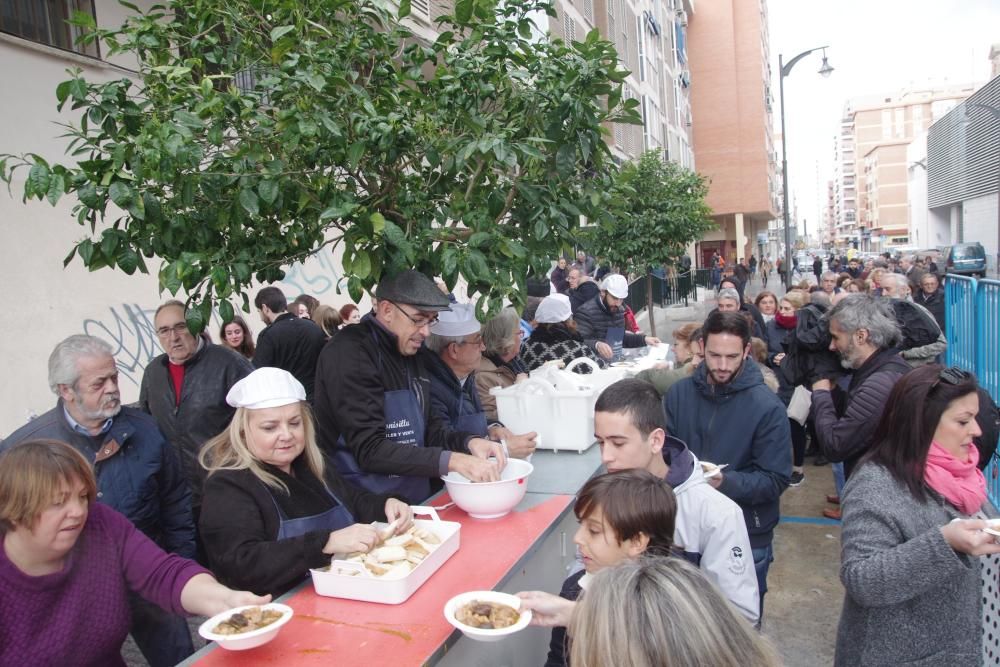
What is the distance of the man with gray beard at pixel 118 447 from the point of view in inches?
129

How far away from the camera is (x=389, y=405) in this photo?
3.26 m

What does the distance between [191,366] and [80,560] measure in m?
2.12

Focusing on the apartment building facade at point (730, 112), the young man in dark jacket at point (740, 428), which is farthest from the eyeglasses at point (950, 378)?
the apartment building facade at point (730, 112)

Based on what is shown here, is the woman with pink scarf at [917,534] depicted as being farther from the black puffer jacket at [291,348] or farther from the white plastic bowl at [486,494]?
the black puffer jacket at [291,348]

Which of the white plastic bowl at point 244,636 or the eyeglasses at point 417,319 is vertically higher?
the eyeglasses at point 417,319

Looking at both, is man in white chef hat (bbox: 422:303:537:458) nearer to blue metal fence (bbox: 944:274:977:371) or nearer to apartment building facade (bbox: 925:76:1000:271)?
blue metal fence (bbox: 944:274:977:371)

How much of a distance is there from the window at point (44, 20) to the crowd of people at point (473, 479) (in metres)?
4.41

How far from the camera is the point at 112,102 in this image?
2959 mm

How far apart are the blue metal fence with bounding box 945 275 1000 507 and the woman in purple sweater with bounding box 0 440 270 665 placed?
5492 millimetres

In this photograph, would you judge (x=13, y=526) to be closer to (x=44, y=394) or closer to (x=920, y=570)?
(x=920, y=570)

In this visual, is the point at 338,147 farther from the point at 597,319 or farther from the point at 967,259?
the point at 967,259

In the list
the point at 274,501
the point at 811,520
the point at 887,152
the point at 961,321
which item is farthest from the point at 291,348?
the point at 887,152

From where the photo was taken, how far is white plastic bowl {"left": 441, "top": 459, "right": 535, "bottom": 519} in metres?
3.04

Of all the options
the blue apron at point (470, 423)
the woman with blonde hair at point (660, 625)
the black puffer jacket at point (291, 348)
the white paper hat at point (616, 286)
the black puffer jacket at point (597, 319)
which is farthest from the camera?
the black puffer jacket at point (597, 319)
